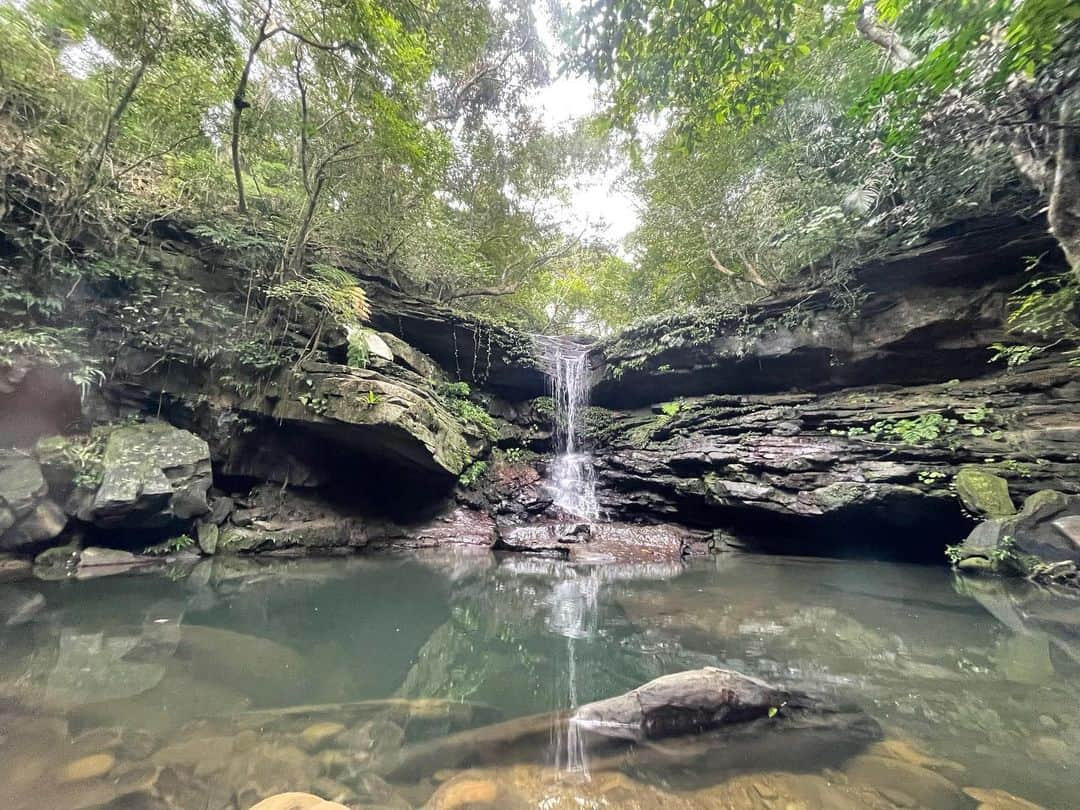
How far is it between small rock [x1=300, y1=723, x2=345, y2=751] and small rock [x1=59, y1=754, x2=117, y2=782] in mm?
687

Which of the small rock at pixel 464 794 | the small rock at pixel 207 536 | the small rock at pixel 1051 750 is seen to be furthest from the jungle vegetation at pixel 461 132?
the small rock at pixel 464 794

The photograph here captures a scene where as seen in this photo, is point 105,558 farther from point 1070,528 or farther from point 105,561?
point 1070,528

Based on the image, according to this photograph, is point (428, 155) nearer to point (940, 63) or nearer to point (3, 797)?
point (940, 63)

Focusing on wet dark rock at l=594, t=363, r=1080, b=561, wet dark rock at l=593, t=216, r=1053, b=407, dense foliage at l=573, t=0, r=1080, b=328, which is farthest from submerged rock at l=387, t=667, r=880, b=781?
wet dark rock at l=593, t=216, r=1053, b=407

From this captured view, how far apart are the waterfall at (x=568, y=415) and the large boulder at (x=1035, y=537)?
6.41 metres

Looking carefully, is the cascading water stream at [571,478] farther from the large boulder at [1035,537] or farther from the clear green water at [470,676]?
the large boulder at [1035,537]

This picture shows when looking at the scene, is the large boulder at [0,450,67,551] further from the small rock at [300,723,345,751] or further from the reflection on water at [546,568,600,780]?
the reflection on water at [546,568,600,780]

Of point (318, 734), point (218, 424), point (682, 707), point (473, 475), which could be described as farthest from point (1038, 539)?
point (218, 424)

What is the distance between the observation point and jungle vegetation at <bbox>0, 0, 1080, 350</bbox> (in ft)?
13.1

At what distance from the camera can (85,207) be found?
6250mm

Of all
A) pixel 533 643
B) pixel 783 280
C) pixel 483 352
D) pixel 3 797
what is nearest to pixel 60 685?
pixel 3 797

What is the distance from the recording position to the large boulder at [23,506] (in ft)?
16.7

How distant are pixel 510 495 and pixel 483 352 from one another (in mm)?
3548

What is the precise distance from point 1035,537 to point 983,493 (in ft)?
2.47
